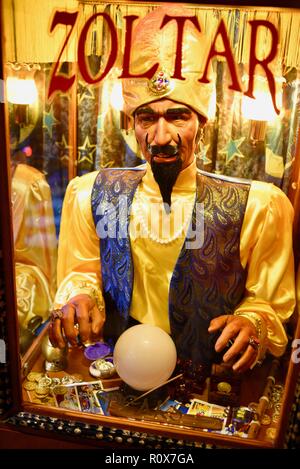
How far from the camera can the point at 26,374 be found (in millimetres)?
2014

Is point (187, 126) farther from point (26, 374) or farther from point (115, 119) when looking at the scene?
point (26, 374)

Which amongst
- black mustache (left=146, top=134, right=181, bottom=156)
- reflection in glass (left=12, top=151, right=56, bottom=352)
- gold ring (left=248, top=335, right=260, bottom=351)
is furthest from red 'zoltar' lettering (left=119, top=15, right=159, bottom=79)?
gold ring (left=248, top=335, right=260, bottom=351)

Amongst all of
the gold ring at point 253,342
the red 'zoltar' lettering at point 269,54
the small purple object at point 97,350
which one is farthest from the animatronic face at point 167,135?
the small purple object at point 97,350

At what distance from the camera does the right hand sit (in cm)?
195

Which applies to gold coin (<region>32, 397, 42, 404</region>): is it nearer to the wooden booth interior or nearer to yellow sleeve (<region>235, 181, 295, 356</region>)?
the wooden booth interior

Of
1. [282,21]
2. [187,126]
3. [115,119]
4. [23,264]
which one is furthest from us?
[23,264]

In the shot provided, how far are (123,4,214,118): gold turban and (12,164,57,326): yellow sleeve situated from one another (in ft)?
2.01

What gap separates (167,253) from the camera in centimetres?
191

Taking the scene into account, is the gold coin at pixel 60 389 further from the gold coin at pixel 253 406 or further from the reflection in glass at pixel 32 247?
the gold coin at pixel 253 406

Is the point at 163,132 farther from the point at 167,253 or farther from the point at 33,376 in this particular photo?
the point at 33,376

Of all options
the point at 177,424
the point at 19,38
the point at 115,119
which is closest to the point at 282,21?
the point at 115,119

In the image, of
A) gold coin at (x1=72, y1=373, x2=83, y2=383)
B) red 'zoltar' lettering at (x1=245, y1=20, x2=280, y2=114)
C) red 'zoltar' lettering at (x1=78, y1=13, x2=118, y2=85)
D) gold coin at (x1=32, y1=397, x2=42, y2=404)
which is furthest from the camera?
gold coin at (x1=72, y1=373, x2=83, y2=383)

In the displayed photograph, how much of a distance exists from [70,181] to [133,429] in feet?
3.34

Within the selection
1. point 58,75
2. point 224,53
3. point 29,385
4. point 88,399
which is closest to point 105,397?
point 88,399
